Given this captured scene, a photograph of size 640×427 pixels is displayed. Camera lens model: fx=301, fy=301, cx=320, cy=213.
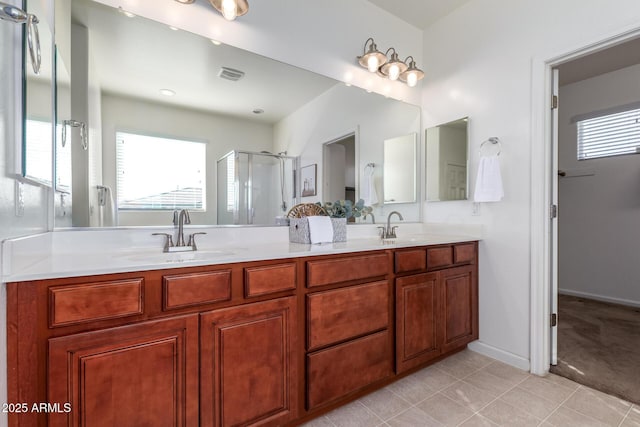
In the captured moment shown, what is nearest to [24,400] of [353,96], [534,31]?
[353,96]

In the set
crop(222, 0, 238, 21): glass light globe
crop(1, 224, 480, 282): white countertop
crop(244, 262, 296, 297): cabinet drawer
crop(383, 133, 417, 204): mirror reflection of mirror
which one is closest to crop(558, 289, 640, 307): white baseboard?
crop(1, 224, 480, 282): white countertop

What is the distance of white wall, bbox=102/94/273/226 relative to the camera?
1.52 metres

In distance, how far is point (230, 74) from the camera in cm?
185

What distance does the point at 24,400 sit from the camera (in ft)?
2.93

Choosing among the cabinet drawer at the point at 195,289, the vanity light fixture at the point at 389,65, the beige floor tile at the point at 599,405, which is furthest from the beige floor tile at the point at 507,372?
the vanity light fixture at the point at 389,65

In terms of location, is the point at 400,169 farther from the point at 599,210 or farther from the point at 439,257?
the point at 599,210

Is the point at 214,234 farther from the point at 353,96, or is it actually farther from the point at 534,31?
the point at 534,31

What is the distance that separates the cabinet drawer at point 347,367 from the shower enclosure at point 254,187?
2.91 feet

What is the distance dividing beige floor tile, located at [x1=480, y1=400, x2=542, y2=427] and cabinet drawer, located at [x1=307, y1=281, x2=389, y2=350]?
69 centimetres

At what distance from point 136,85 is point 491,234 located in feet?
8.25

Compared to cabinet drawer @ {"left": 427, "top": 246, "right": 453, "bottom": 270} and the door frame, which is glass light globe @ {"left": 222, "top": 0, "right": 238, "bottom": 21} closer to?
cabinet drawer @ {"left": 427, "top": 246, "right": 453, "bottom": 270}

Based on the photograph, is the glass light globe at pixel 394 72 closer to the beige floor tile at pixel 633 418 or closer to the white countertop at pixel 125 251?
the white countertop at pixel 125 251

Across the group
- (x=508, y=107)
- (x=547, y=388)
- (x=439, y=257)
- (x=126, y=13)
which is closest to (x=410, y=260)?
(x=439, y=257)

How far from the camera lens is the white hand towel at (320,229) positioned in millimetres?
1842
